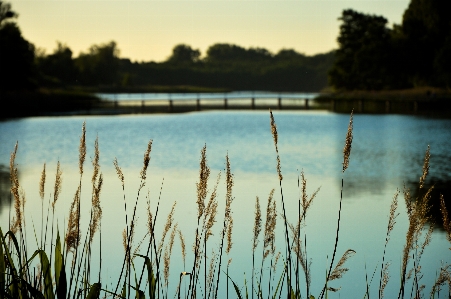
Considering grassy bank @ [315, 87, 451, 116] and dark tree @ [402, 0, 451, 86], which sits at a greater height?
dark tree @ [402, 0, 451, 86]

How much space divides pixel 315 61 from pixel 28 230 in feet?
475

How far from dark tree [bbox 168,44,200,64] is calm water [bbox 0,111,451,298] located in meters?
137

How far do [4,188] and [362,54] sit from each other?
5898 cm

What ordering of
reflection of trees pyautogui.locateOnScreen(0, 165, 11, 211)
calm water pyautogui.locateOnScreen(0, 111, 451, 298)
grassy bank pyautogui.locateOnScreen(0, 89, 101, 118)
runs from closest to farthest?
calm water pyautogui.locateOnScreen(0, 111, 451, 298) < reflection of trees pyautogui.locateOnScreen(0, 165, 11, 211) < grassy bank pyautogui.locateOnScreen(0, 89, 101, 118)

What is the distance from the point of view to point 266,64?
523 ft

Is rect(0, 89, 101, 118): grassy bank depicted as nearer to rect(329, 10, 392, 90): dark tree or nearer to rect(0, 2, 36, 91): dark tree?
rect(0, 2, 36, 91): dark tree

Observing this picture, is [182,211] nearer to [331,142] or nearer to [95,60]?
[331,142]

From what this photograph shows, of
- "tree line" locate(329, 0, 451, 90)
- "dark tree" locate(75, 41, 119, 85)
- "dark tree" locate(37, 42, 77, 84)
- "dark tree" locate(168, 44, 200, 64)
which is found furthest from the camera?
"dark tree" locate(168, 44, 200, 64)

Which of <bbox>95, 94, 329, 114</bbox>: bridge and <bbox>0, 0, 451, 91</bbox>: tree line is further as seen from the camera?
<bbox>95, 94, 329, 114</bbox>: bridge

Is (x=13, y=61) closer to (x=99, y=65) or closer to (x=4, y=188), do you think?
(x=4, y=188)

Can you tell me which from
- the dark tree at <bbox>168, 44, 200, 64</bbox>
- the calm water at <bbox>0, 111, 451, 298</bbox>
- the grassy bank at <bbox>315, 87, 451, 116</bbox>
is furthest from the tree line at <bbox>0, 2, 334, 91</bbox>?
the calm water at <bbox>0, 111, 451, 298</bbox>

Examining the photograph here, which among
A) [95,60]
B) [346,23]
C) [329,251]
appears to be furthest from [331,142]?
[95,60]

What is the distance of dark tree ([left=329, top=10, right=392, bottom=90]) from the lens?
6662 cm

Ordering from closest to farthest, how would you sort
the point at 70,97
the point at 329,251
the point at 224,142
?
the point at 329,251
the point at 224,142
the point at 70,97
